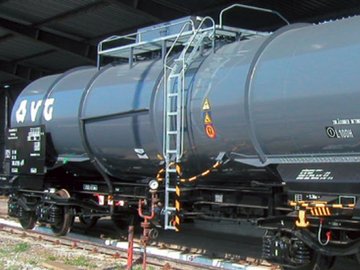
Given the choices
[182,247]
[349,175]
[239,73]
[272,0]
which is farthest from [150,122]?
[272,0]

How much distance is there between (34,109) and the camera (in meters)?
13.5

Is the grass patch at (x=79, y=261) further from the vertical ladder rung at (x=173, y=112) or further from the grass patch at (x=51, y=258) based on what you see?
the vertical ladder rung at (x=173, y=112)

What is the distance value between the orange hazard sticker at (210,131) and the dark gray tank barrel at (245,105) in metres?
0.02

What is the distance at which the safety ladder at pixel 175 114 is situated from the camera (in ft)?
29.7

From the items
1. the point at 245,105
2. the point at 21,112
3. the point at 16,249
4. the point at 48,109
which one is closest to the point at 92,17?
the point at 21,112

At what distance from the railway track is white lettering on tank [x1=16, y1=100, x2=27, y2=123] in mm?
2714

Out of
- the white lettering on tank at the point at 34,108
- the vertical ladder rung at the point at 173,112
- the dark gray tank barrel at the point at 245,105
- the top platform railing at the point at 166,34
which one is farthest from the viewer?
the white lettering on tank at the point at 34,108

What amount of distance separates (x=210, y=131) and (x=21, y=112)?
7.01 m

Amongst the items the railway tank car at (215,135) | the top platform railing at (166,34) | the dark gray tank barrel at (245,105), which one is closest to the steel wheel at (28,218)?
the railway tank car at (215,135)

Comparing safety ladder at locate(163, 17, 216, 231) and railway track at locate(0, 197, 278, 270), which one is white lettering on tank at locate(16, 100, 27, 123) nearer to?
railway track at locate(0, 197, 278, 270)

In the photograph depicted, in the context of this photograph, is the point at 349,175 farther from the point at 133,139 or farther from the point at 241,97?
the point at 133,139

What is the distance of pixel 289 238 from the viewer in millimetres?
7816

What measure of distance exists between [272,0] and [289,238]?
11.3 m

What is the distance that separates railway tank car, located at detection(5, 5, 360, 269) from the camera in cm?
704
